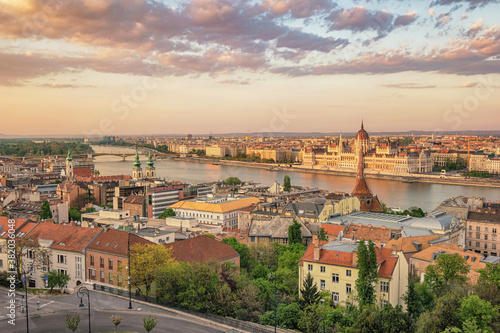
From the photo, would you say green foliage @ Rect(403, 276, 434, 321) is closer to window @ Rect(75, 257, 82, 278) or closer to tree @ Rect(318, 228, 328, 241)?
tree @ Rect(318, 228, 328, 241)

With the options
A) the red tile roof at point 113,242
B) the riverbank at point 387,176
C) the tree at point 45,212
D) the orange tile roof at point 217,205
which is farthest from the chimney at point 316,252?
the riverbank at point 387,176

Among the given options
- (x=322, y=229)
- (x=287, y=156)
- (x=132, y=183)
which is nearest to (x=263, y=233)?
(x=322, y=229)

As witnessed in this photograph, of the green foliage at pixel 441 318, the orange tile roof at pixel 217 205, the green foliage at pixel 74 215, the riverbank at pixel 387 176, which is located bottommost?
the riverbank at pixel 387 176

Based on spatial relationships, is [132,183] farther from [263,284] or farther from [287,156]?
[287,156]

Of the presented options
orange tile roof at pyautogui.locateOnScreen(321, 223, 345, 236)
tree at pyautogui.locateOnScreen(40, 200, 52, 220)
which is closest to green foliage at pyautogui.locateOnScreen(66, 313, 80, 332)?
orange tile roof at pyautogui.locateOnScreen(321, 223, 345, 236)

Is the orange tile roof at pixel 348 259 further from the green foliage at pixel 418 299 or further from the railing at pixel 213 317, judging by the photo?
the railing at pixel 213 317
